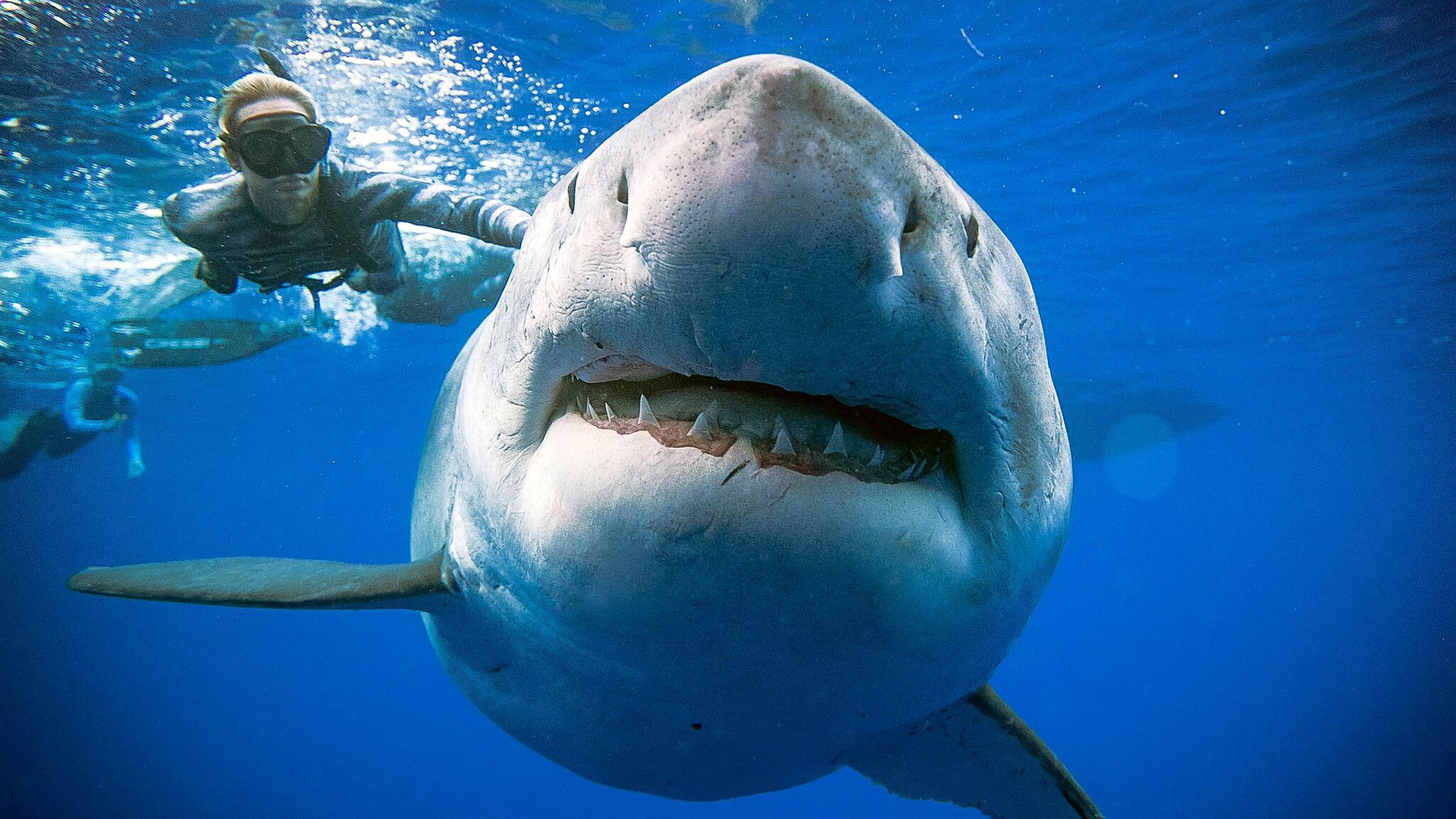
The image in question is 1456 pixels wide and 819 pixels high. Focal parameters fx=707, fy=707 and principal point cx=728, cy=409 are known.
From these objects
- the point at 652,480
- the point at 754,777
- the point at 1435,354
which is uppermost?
the point at 652,480

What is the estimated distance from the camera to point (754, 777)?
3.04 metres

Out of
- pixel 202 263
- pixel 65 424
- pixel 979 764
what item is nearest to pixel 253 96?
pixel 202 263

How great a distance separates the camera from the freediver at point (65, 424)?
544 inches

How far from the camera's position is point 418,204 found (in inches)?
244

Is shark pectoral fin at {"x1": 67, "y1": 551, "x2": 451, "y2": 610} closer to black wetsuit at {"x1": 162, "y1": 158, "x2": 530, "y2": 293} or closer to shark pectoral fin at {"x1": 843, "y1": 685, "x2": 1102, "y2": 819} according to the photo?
shark pectoral fin at {"x1": 843, "y1": 685, "x2": 1102, "y2": 819}

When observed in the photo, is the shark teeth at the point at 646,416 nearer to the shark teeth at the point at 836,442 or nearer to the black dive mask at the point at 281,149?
the shark teeth at the point at 836,442

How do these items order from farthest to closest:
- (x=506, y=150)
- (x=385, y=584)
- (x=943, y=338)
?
1. (x=506, y=150)
2. (x=385, y=584)
3. (x=943, y=338)

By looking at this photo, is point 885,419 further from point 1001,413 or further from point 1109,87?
point 1109,87

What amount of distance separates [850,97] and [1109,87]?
37.2 ft

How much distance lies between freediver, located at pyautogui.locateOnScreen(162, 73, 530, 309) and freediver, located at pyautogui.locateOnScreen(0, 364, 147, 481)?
11484 mm

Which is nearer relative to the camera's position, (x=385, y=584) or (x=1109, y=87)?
(x=385, y=584)

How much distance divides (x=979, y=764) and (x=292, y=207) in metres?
6.26

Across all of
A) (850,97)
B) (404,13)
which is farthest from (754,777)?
(404,13)

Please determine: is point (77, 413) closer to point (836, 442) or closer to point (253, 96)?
point (253, 96)
